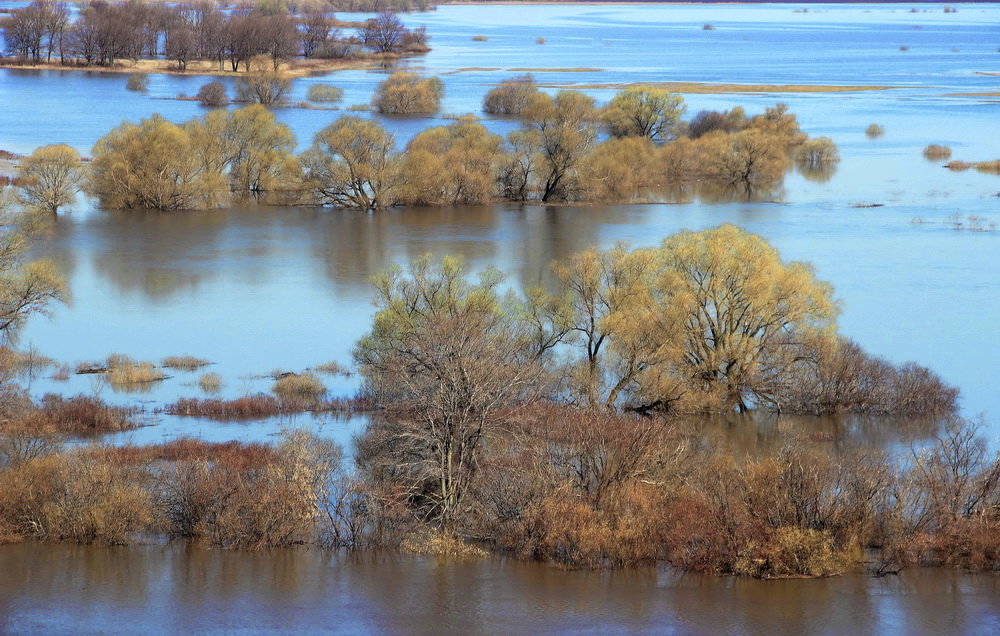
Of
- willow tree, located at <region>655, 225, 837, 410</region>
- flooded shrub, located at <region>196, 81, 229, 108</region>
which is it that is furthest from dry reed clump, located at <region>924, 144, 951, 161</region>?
flooded shrub, located at <region>196, 81, 229, 108</region>

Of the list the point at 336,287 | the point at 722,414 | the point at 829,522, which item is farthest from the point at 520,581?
the point at 336,287

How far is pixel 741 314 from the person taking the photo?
28312mm

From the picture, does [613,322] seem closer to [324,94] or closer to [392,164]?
[392,164]

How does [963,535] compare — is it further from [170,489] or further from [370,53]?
[370,53]

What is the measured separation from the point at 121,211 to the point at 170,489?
31.1m

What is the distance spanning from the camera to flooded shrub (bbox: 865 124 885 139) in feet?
240

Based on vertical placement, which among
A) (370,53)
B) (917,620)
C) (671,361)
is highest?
(370,53)

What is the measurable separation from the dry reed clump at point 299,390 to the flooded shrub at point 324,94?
183 feet

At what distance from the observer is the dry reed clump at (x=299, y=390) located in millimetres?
28438

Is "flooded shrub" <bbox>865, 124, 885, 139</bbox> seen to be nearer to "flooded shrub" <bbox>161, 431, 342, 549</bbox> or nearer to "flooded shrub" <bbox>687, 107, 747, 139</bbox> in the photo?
"flooded shrub" <bbox>687, 107, 747, 139</bbox>

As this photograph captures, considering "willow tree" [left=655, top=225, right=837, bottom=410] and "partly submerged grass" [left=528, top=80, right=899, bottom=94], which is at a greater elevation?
"partly submerged grass" [left=528, top=80, right=899, bottom=94]

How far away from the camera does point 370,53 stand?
12288cm

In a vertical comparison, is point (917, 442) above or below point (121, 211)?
below

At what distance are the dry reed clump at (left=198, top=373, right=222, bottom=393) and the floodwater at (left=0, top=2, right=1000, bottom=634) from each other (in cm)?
25
